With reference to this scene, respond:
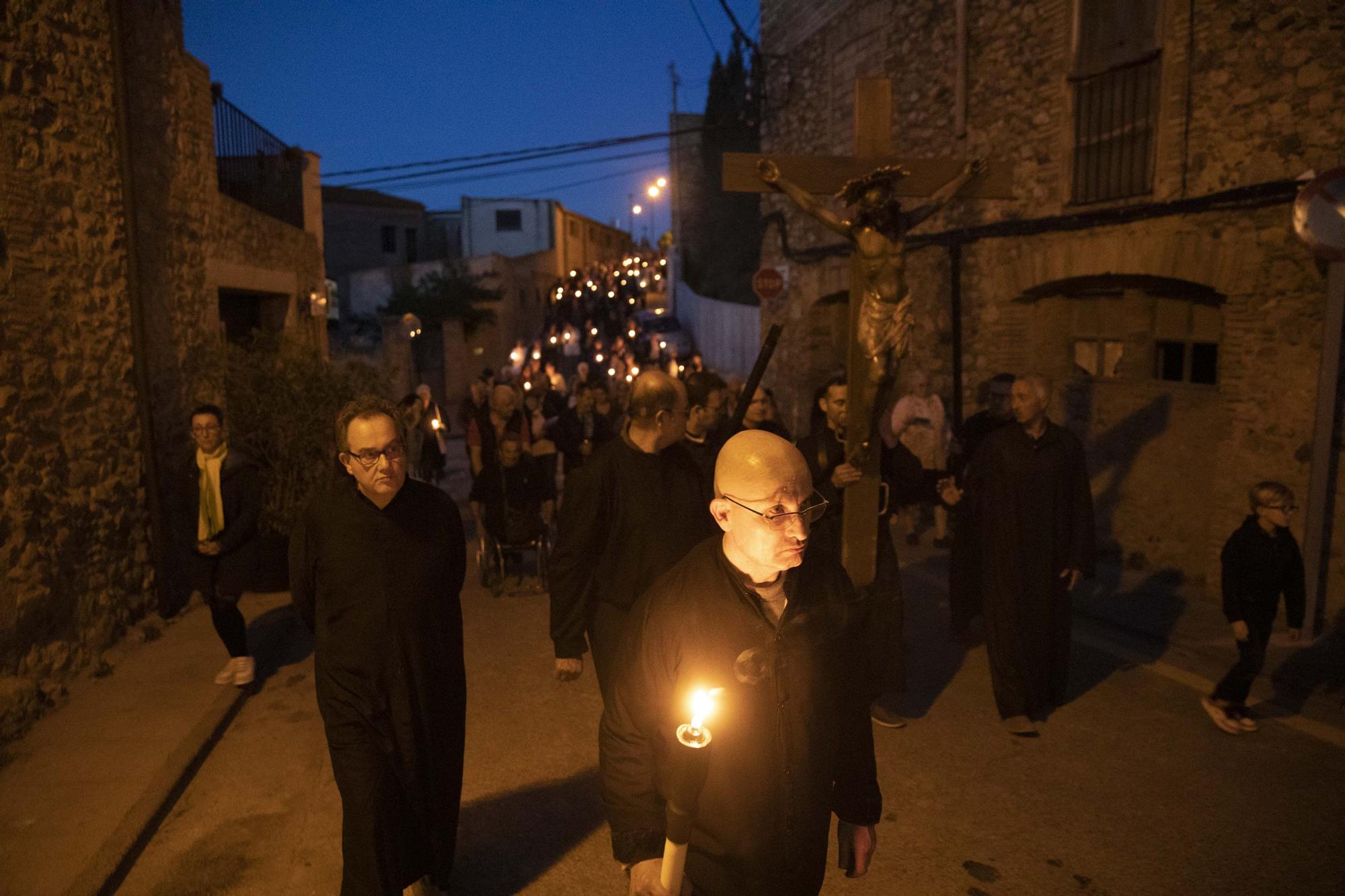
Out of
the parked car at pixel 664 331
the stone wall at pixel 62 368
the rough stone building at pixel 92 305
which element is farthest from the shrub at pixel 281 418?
the parked car at pixel 664 331

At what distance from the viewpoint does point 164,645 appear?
23.1ft

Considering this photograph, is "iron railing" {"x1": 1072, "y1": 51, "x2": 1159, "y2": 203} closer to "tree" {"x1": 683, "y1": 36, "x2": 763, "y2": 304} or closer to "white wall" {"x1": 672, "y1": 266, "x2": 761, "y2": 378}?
"white wall" {"x1": 672, "y1": 266, "x2": 761, "y2": 378}

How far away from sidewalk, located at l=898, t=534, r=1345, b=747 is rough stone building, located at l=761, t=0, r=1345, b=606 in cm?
50

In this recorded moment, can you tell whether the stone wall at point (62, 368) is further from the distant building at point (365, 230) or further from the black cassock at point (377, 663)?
the distant building at point (365, 230)

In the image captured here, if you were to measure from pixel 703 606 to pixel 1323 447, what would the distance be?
6421mm

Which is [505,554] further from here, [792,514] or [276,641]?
[792,514]

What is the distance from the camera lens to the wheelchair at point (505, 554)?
847cm

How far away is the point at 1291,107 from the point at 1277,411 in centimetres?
232

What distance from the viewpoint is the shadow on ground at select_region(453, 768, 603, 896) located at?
408 cm

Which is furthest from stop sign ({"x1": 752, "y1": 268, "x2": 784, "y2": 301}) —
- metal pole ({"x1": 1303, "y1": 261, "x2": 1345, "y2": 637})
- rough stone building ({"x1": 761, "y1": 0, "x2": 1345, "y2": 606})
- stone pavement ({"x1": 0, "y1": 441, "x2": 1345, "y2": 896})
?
metal pole ({"x1": 1303, "y1": 261, "x2": 1345, "y2": 637})

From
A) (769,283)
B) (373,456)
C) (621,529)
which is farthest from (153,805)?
(769,283)

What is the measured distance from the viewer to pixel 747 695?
2.31 metres

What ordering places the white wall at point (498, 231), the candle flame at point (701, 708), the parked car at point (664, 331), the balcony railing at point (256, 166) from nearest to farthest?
1. the candle flame at point (701, 708)
2. the balcony railing at point (256, 166)
3. the parked car at point (664, 331)
4. the white wall at point (498, 231)

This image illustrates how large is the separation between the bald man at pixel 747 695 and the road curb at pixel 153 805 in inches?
113
